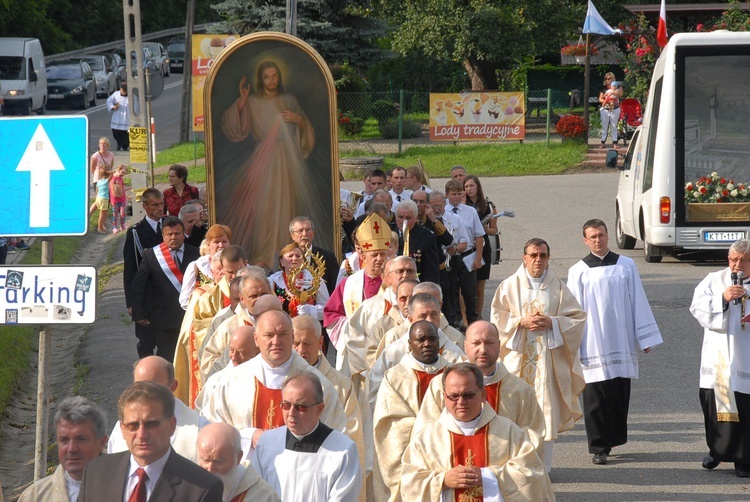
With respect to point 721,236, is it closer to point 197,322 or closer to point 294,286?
point 294,286

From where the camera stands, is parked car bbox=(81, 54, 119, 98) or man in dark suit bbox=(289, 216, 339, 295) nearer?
man in dark suit bbox=(289, 216, 339, 295)

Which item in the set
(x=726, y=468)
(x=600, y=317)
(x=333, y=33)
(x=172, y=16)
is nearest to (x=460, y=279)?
(x=600, y=317)

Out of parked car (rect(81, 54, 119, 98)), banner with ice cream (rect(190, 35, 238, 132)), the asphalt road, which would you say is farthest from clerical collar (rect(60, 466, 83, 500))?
parked car (rect(81, 54, 119, 98))

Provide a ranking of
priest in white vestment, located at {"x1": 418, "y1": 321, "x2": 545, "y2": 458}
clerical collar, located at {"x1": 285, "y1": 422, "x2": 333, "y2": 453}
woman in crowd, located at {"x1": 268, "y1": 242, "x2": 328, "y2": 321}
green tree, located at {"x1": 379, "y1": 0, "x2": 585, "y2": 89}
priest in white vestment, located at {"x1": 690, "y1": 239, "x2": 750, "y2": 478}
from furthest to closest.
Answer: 1. green tree, located at {"x1": 379, "y1": 0, "x2": 585, "y2": 89}
2. woman in crowd, located at {"x1": 268, "y1": 242, "x2": 328, "y2": 321}
3. priest in white vestment, located at {"x1": 690, "y1": 239, "x2": 750, "y2": 478}
4. priest in white vestment, located at {"x1": 418, "y1": 321, "x2": 545, "y2": 458}
5. clerical collar, located at {"x1": 285, "y1": 422, "x2": 333, "y2": 453}

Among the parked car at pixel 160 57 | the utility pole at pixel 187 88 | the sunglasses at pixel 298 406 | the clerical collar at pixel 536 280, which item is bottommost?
the sunglasses at pixel 298 406

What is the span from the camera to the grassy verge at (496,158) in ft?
96.0

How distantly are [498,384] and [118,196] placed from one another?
15.4 metres

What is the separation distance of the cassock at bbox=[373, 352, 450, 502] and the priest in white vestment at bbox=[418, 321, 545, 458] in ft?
0.85

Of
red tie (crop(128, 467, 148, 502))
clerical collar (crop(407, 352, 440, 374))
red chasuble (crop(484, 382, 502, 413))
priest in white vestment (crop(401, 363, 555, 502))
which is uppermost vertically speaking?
clerical collar (crop(407, 352, 440, 374))

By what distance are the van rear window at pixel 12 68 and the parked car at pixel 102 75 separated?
23.3 feet

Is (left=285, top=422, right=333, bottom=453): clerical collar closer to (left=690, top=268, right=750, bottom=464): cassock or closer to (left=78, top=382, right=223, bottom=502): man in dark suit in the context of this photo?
(left=78, top=382, right=223, bottom=502): man in dark suit

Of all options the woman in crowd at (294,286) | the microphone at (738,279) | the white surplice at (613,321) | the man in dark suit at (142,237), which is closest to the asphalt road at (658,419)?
the white surplice at (613,321)

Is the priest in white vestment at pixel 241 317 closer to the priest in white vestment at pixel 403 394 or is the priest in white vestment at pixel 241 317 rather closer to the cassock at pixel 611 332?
the priest in white vestment at pixel 403 394

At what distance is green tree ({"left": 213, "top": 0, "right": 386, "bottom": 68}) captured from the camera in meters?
31.7
